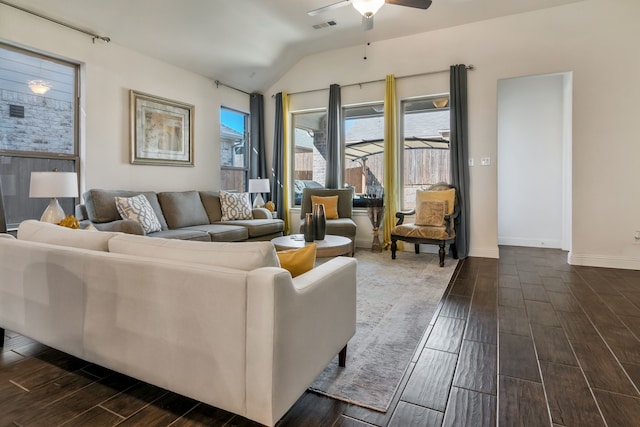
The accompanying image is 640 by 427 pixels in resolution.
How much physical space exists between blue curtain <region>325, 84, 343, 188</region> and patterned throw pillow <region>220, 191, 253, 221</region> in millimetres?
1445

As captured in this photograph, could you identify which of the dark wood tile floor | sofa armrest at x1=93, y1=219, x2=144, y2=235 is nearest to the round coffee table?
the dark wood tile floor

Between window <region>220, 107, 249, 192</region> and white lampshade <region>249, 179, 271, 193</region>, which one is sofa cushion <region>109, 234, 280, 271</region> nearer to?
white lampshade <region>249, 179, 271, 193</region>

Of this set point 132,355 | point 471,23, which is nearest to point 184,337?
point 132,355

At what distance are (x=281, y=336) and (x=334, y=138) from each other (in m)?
4.86

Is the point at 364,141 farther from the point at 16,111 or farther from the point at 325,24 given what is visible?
the point at 16,111

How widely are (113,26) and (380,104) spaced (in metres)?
3.76

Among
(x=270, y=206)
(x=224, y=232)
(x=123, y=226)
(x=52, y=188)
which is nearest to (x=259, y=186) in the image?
(x=270, y=206)

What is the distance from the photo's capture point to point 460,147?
16.0 feet

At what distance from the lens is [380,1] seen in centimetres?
316

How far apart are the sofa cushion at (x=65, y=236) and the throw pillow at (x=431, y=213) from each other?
391 centimetres

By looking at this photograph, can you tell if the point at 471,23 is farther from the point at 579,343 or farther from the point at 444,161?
the point at 579,343

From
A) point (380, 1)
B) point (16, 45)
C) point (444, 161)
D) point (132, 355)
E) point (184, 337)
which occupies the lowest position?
point (132, 355)

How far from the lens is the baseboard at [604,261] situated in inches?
162

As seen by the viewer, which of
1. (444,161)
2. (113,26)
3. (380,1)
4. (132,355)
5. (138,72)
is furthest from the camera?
(444,161)
